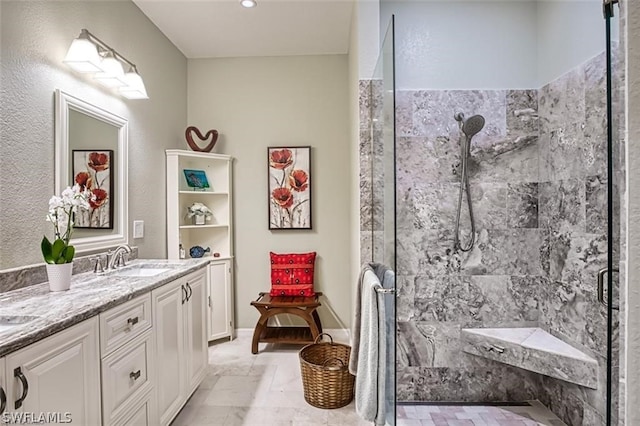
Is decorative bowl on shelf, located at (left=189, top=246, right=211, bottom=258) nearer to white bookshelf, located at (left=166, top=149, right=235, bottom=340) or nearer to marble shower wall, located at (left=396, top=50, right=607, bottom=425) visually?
white bookshelf, located at (left=166, top=149, right=235, bottom=340)

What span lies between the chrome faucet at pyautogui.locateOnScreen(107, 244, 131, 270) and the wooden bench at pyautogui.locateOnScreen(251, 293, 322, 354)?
44.5 inches

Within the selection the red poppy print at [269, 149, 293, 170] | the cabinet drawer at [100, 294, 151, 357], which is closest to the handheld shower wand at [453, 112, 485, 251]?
the red poppy print at [269, 149, 293, 170]

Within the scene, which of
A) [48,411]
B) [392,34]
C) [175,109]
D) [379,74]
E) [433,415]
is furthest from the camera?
[175,109]

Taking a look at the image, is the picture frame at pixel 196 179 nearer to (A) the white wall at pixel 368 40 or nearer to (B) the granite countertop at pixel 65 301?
(B) the granite countertop at pixel 65 301

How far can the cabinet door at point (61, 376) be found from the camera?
3.38ft

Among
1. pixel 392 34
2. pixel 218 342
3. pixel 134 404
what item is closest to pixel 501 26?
pixel 392 34

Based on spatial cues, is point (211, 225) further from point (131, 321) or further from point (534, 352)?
point (534, 352)

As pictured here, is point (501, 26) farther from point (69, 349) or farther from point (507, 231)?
point (69, 349)

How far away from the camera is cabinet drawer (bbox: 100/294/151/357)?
56.4 inches

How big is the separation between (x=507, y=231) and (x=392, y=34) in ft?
4.83

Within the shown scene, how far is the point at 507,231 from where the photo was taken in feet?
7.56

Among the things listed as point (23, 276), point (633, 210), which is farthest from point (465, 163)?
point (23, 276)

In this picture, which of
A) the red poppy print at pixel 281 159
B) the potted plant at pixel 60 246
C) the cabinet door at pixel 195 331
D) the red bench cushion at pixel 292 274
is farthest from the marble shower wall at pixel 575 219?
the potted plant at pixel 60 246

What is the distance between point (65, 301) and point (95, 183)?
102 cm
